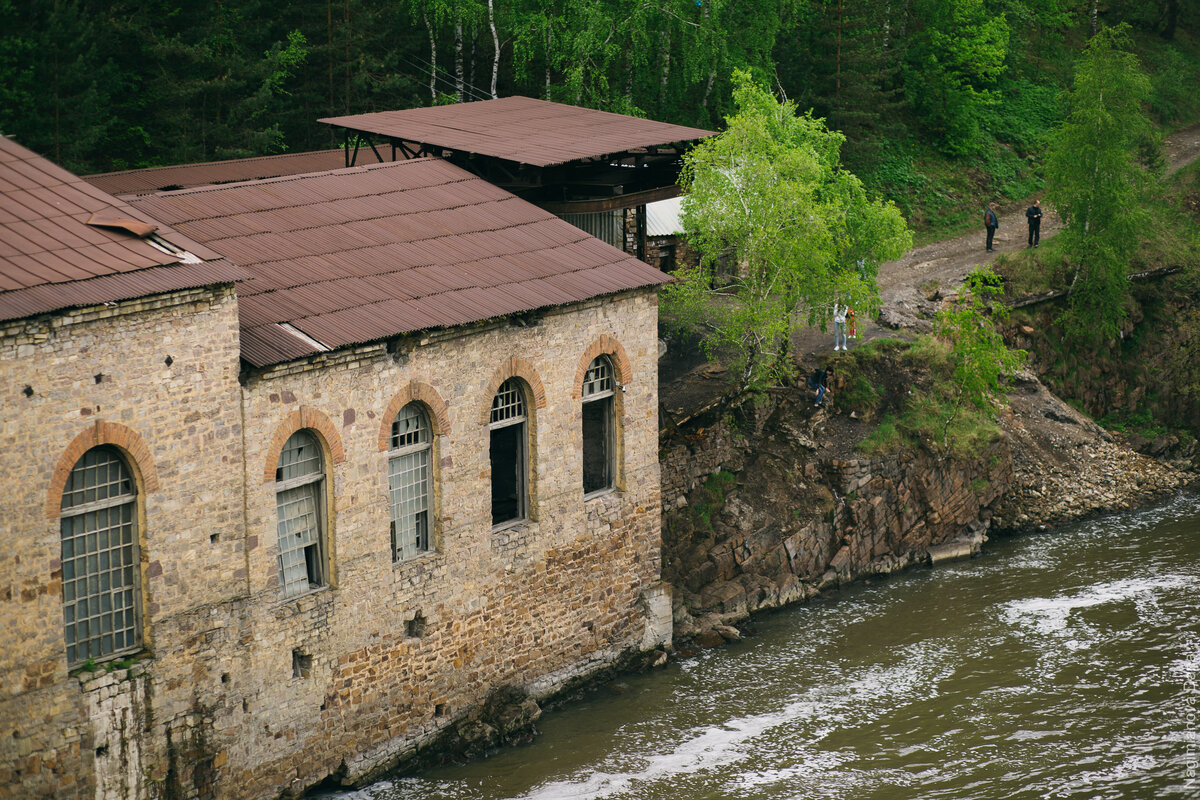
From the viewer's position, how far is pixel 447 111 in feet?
111

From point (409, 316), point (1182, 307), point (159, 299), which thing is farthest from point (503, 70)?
point (159, 299)

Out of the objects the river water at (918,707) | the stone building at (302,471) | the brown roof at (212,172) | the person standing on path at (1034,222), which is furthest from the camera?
the person standing on path at (1034,222)

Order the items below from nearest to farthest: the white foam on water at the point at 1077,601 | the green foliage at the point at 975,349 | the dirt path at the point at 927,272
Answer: the white foam on water at the point at 1077,601
the green foliage at the point at 975,349
the dirt path at the point at 927,272

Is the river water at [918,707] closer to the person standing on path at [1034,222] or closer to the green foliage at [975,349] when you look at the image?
the green foliage at [975,349]

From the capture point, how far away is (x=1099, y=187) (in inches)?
1561

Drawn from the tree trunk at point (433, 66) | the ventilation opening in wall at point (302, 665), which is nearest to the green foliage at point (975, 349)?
the tree trunk at point (433, 66)

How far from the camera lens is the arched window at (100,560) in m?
18.9

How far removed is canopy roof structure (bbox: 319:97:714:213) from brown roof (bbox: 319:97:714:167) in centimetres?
2

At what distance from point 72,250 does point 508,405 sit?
314 inches

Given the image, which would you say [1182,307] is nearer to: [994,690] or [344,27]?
[994,690]

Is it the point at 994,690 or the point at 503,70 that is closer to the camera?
the point at 994,690

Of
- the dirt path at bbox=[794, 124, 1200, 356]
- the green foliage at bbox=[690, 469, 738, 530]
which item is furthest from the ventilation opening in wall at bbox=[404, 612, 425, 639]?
the dirt path at bbox=[794, 124, 1200, 356]

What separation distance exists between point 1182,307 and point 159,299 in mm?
33287

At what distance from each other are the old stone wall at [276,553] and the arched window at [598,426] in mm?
266
